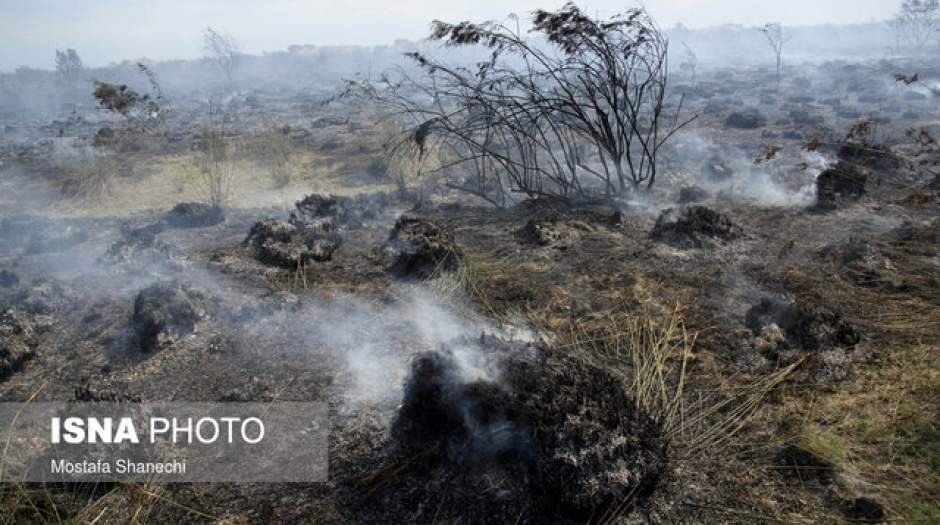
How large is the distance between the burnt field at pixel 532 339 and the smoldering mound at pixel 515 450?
1 centimetres

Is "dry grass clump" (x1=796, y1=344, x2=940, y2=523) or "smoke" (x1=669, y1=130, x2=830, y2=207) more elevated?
"smoke" (x1=669, y1=130, x2=830, y2=207)

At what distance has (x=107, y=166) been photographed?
11.5 meters

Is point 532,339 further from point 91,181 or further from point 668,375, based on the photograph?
point 91,181

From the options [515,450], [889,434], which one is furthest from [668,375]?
[515,450]

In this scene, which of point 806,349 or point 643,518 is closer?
point 643,518

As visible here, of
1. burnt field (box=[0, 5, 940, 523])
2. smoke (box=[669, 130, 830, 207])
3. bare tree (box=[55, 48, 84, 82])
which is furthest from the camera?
bare tree (box=[55, 48, 84, 82])

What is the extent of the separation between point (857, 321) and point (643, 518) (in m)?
3.05

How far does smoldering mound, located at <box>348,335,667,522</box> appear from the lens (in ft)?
9.07

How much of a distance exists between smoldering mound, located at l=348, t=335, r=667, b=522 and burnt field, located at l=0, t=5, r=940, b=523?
1cm

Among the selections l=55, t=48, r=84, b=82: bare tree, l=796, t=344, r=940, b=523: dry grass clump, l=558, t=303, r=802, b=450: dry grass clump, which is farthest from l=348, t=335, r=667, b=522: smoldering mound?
l=55, t=48, r=84, b=82: bare tree

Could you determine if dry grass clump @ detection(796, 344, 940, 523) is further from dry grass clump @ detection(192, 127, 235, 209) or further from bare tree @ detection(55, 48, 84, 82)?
bare tree @ detection(55, 48, 84, 82)

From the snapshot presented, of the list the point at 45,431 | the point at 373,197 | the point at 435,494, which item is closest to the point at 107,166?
the point at 373,197

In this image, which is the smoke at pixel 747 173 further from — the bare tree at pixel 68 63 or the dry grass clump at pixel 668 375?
the bare tree at pixel 68 63

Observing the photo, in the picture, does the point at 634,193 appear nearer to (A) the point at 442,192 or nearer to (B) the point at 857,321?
(A) the point at 442,192
